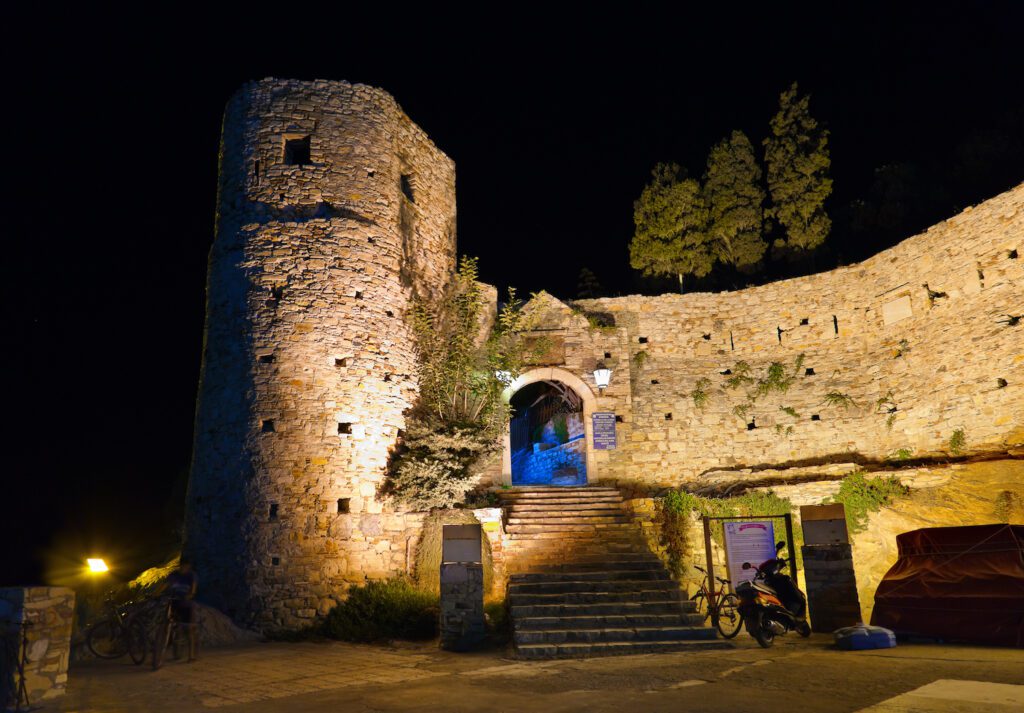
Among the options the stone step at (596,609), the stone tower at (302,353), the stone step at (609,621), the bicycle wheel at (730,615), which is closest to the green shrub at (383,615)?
the stone tower at (302,353)

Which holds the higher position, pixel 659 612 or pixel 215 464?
pixel 215 464

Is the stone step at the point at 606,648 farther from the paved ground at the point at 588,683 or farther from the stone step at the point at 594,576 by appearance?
the stone step at the point at 594,576

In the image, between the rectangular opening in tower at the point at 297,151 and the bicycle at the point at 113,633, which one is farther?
the rectangular opening in tower at the point at 297,151

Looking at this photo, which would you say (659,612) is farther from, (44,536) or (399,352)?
(44,536)

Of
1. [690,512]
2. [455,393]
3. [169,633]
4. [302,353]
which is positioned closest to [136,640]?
[169,633]

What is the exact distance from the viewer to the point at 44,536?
25281 millimetres

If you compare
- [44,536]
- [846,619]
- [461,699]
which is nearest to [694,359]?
[846,619]

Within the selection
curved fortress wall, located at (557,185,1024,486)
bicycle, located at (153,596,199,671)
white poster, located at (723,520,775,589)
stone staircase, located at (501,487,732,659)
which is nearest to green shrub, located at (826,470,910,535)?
curved fortress wall, located at (557,185,1024,486)

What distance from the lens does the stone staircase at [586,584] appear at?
27.2 feet

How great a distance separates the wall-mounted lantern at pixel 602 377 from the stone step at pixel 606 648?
25.8ft

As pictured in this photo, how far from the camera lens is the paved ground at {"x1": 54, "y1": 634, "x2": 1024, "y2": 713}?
5.08 meters

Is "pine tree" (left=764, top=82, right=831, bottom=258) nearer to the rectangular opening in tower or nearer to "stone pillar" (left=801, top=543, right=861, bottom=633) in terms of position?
"stone pillar" (left=801, top=543, right=861, bottom=633)

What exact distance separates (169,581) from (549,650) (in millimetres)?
4856

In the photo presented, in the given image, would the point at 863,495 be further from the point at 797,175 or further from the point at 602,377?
the point at 797,175
